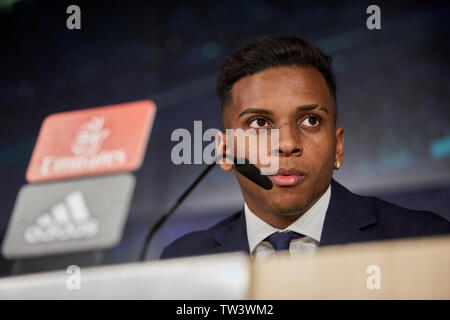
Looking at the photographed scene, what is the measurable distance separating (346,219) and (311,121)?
228 mm

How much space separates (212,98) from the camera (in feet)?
6.84

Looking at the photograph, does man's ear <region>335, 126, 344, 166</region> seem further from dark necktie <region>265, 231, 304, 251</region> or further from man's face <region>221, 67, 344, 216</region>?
dark necktie <region>265, 231, 304, 251</region>

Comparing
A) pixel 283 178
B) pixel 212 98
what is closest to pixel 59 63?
pixel 212 98

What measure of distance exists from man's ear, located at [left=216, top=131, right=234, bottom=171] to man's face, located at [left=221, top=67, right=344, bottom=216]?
0.30 feet

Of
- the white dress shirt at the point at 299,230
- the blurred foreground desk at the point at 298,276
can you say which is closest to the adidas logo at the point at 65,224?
the white dress shirt at the point at 299,230

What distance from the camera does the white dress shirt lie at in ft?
3.76

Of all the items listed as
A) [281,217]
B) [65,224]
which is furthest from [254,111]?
[65,224]

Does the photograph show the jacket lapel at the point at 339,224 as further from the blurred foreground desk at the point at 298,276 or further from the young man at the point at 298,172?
the blurred foreground desk at the point at 298,276

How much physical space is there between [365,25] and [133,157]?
0.99 meters

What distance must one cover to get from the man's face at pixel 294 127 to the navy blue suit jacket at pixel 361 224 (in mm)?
58

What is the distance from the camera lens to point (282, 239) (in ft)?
3.70

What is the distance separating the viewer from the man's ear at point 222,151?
1320mm

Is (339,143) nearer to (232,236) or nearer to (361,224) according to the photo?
(361,224)
